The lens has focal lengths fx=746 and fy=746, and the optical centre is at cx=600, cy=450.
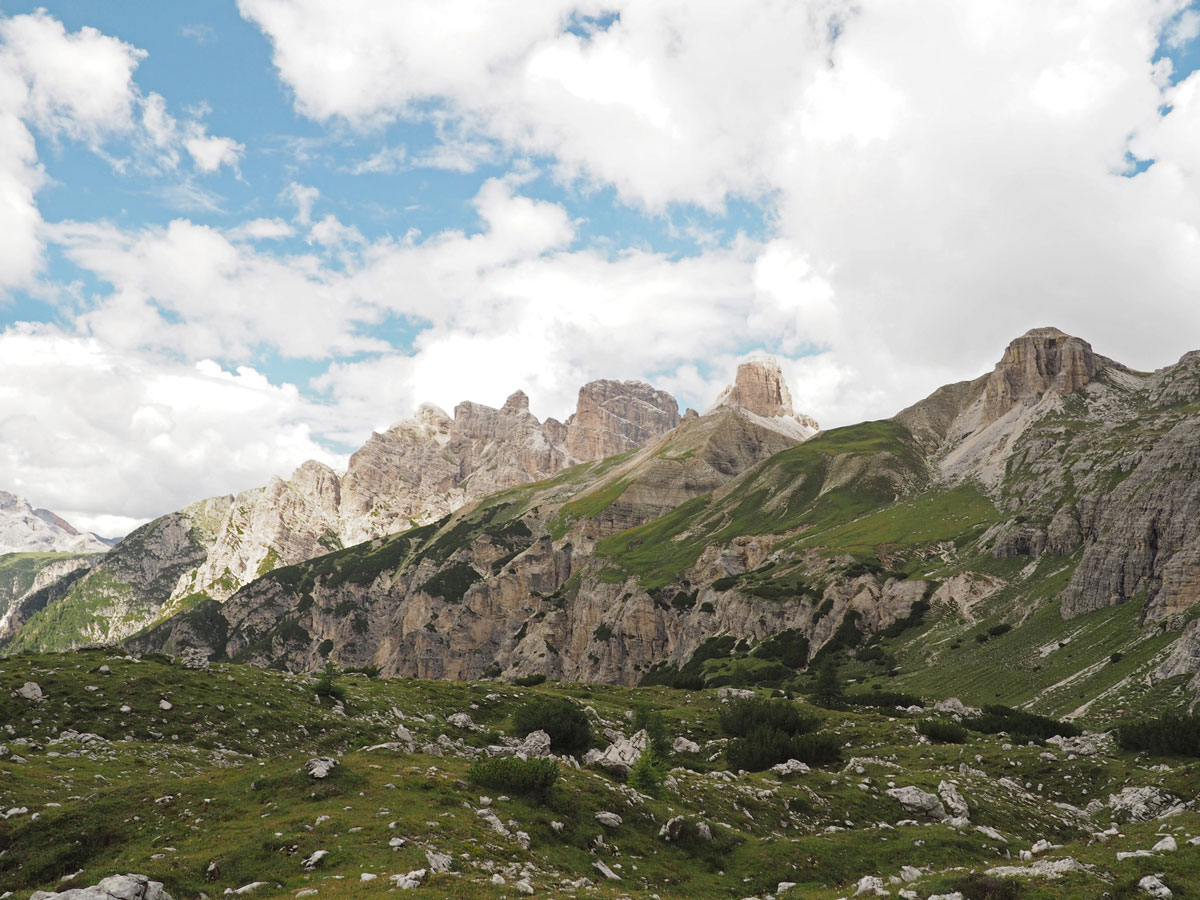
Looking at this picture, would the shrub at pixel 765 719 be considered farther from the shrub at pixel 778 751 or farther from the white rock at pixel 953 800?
the white rock at pixel 953 800

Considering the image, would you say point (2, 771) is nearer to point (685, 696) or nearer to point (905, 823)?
point (905, 823)

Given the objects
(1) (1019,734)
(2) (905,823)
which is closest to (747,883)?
(2) (905,823)

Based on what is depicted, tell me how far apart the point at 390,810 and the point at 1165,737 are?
48750 millimetres

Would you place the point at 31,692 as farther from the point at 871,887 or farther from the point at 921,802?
the point at 921,802

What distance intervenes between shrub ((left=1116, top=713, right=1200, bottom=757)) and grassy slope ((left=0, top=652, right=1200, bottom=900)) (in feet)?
5.84

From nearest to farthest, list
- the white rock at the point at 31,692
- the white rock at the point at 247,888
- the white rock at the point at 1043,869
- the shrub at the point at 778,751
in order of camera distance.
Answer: the white rock at the point at 247,888 → the white rock at the point at 1043,869 → the white rock at the point at 31,692 → the shrub at the point at 778,751

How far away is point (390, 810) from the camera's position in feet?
90.5

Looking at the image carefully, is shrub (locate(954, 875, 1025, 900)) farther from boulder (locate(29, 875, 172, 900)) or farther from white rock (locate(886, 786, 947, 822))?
boulder (locate(29, 875, 172, 900))

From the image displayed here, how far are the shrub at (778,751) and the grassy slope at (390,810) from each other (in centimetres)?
188

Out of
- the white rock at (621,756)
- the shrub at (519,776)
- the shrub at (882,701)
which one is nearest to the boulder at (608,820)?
the shrub at (519,776)

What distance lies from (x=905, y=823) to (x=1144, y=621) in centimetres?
8530

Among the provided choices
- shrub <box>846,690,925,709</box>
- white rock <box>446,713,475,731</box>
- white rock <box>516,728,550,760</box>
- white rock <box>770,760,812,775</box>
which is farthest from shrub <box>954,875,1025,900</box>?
shrub <box>846,690,925,709</box>

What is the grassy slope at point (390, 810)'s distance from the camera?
927 inches

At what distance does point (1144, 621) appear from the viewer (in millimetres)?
98812
